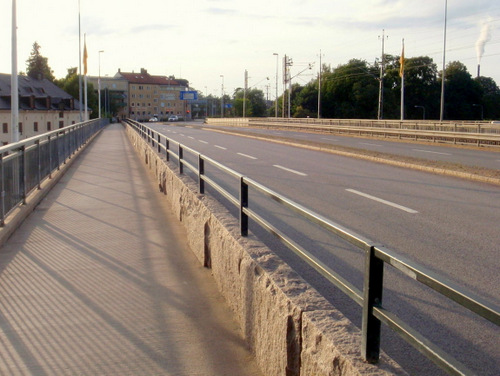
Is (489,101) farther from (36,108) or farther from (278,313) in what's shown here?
(278,313)

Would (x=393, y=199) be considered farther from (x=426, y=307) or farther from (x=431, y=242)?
(x=426, y=307)

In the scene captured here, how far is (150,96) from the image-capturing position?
183 meters

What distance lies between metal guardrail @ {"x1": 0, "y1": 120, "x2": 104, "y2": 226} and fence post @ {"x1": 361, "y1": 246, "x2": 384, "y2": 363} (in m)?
6.77

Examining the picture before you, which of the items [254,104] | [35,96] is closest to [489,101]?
[254,104]

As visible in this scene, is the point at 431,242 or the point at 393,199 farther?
the point at 393,199

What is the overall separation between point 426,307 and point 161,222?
5.73 meters

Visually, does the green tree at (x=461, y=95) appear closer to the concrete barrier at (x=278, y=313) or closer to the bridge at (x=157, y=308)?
the bridge at (x=157, y=308)

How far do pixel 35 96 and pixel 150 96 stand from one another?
262 ft

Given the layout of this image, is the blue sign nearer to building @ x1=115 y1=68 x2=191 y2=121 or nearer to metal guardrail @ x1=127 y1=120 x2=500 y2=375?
building @ x1=115 y1=68 x2=191 y2=121

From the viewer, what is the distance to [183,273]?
6.91 m

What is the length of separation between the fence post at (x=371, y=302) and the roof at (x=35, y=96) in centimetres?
9335

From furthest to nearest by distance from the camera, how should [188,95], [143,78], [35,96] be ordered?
[143,78] < [188,95] < [35,96]

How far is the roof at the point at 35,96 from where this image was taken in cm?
9295

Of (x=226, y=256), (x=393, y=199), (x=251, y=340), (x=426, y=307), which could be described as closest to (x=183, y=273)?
(x=226, y=256)
